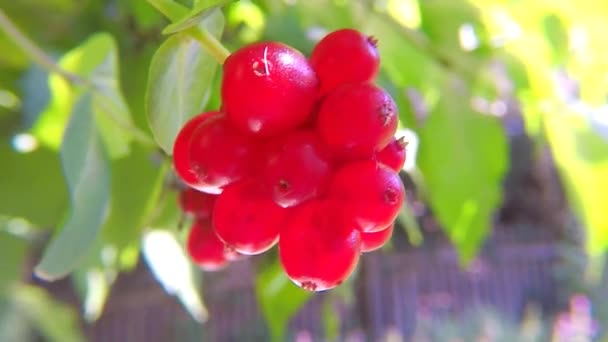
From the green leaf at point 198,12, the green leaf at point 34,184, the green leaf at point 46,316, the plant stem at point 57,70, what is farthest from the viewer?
the green leaf at point 46,316

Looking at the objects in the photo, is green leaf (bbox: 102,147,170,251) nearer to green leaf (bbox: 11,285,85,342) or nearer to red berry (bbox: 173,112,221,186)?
red berry (bbox: 173,112,221,186)

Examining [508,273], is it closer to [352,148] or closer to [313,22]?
[313,22]

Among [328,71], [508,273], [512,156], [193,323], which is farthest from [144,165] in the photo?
[508,273]

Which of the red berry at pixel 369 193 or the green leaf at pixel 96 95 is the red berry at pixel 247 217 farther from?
the green leaf at pixel 96 95

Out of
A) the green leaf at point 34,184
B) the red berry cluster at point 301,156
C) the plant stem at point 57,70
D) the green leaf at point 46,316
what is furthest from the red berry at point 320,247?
the green leaf at point 46,316

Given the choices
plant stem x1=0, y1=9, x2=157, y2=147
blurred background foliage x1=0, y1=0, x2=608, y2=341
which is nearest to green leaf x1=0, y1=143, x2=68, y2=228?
blurred background foliage x1=0, y1=0, x2=608, y2=341

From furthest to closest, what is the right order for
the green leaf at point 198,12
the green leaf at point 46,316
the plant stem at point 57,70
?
the green leaf at point 46,316, the plant stem at point 57,70, the green leaf at point 198,12
